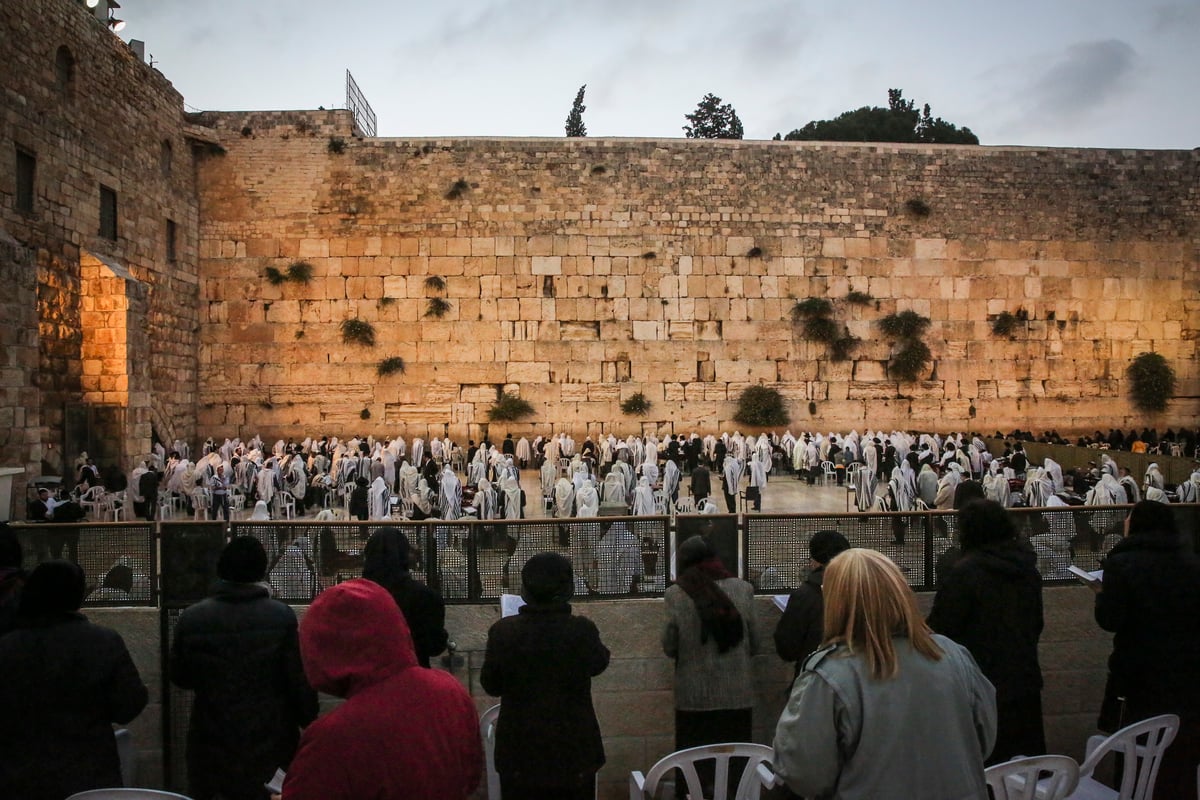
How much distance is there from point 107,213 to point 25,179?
6.96ft

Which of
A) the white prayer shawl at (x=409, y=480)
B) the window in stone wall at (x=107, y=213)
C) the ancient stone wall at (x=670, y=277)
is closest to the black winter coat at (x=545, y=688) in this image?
the white prayer shawl at (x=409, y=480)

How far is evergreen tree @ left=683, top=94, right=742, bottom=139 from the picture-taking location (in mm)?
31453

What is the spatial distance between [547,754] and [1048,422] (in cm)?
1892

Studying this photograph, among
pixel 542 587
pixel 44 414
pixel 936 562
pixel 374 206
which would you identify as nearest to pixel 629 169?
pixel 374 206

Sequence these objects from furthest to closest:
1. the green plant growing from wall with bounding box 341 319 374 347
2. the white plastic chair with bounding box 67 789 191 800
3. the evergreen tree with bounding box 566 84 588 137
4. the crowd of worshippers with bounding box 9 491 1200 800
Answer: the evergreen tree with bounding box 566 84 588 137
the green plant growing from wall with bounding box 341 319 374 347
the white plastic chair with bounding box 67 789 191 800
the crowd of worshippers with bounding box 9 491 1200 800

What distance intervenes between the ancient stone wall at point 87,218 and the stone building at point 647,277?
1.00ft

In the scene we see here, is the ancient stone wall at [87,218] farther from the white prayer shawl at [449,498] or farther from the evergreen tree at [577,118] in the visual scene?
the evergreen tree at [577,118]

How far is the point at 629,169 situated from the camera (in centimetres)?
1758

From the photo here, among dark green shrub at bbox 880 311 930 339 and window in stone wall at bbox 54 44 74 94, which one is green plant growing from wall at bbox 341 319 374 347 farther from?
dark green shrub at bbox 880 311 930 339

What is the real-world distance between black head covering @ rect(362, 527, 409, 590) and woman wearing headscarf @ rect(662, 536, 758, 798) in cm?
106

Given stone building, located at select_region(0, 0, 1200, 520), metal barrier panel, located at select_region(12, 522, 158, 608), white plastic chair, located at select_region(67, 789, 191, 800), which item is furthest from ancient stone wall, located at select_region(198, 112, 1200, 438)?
white plastic chair, located at select_region(67, 789, 191, 800)

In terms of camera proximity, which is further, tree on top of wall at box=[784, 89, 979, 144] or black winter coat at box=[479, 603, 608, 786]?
tree on top of wall at box=[784, 89, 979, 144]

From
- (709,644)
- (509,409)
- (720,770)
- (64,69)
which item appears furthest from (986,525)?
(64,69)

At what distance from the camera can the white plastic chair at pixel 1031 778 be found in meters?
2.32
